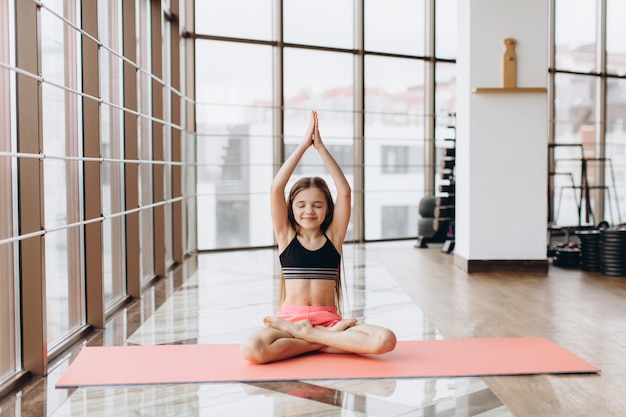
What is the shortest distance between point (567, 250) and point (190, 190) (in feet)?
11.4

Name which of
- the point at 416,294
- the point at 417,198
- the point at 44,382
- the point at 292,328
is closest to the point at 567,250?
the point at 416,294

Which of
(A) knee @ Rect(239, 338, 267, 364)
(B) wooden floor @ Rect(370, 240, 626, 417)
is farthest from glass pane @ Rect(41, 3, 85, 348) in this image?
(B) wooden floor @ Rect(370, 240, 626, 417)

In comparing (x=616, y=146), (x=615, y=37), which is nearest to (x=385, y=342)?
(x=616, y=146)

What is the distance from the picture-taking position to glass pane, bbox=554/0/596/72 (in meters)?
8.70

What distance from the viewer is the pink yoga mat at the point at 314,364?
2.68 metres

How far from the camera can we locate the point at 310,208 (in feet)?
10.2

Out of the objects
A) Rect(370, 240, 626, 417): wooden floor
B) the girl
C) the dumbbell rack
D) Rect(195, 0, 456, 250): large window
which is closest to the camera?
Rect(370, 240, 626, 417): wooden floor

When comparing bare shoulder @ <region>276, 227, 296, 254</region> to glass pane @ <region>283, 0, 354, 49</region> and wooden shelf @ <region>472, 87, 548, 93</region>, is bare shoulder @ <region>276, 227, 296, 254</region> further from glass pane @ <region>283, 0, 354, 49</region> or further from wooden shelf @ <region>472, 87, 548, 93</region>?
glass pane @ <region>283, 0, 354, 49</region>

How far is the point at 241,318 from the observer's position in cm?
389

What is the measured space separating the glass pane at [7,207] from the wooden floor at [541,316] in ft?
5.96

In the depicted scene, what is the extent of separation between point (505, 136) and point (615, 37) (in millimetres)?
4326

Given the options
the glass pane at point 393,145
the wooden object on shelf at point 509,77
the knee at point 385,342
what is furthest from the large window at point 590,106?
the knee at point 385,342

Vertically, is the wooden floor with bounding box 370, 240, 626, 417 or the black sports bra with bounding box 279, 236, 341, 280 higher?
the black sports bra with bounding box 279, 236, 341, 280

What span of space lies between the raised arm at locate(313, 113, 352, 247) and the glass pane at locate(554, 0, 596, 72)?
6.53m
